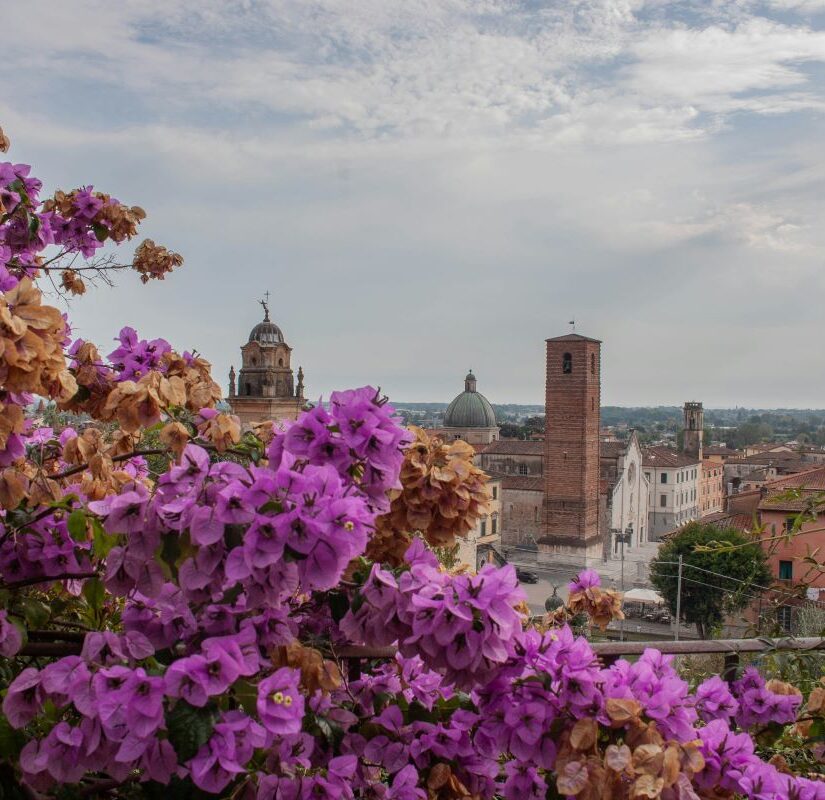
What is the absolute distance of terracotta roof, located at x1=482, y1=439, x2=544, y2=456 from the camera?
189 feet

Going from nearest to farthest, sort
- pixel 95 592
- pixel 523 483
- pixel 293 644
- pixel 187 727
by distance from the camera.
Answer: pixel 187 727, pixel 293 644, pixel 95 592, pixel 523 483

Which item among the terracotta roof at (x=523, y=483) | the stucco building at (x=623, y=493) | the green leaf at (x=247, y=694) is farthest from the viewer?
the terracotta roof at (x=523, y=483)

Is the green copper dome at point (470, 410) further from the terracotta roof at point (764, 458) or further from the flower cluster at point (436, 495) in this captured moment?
the flower cluster at point (436, 495)

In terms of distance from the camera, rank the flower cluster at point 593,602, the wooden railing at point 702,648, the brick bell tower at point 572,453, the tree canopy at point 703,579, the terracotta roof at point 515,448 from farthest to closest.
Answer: the terracotta roof at point 515,448 → the brick bell tower at point 572,453 → the tree canopy at point 703,579 → the flower cluster at point 593,602 → the wooden railing at point 702,648

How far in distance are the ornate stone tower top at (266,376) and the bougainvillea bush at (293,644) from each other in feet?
119

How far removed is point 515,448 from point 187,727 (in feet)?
188

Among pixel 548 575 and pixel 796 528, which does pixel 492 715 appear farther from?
pixel 548 575

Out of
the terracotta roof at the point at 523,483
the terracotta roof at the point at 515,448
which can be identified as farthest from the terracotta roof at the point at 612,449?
the terracotta roof at the point at 523,483

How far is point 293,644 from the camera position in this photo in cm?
168

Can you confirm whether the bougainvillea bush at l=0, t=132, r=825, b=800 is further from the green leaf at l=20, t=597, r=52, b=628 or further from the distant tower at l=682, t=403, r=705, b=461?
the distant tower at l=682, t=403, r=705, b=461

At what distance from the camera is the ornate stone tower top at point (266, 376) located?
38.5 metres

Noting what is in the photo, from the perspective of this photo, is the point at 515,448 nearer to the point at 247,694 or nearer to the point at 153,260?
the point at 153,260

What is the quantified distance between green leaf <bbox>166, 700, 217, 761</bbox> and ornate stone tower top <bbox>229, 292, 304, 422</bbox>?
36.9m

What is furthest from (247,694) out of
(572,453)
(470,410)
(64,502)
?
(470,410)
